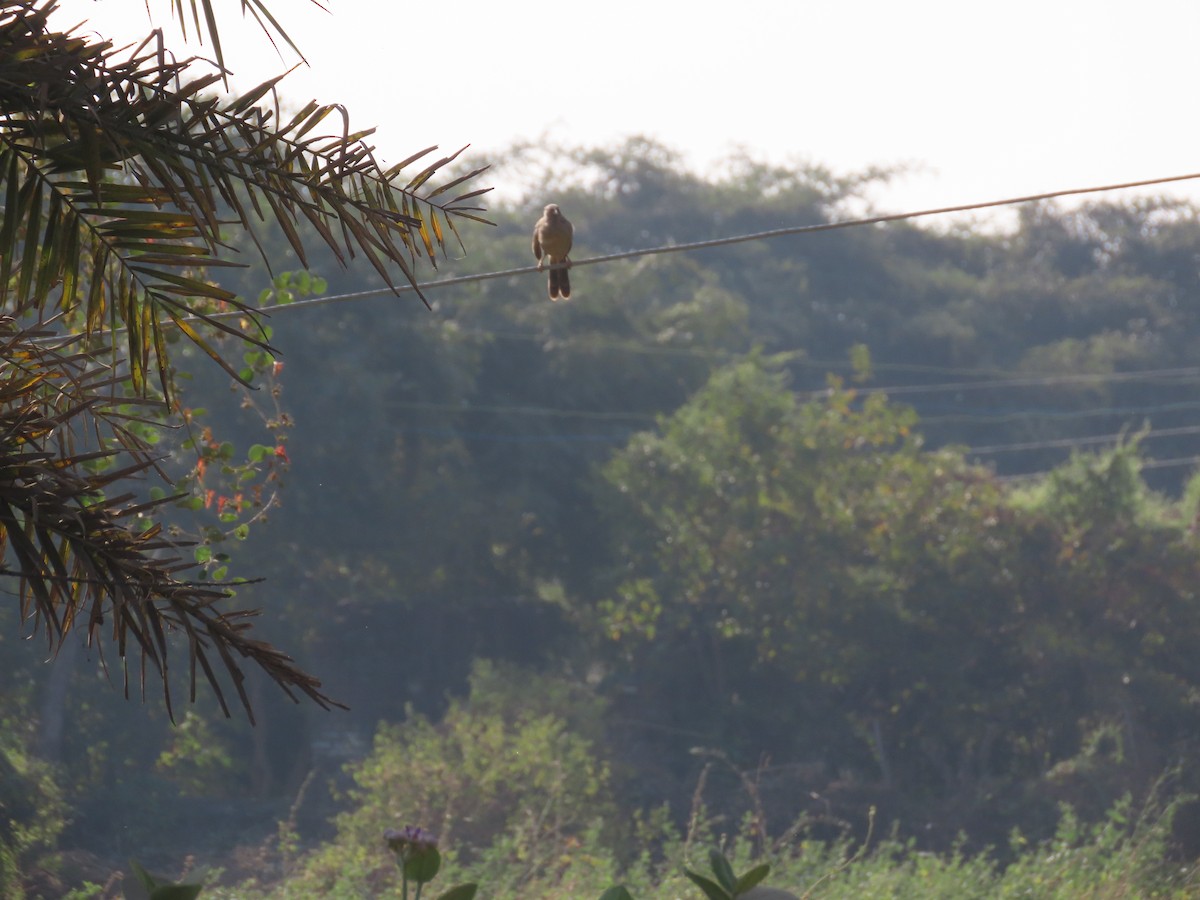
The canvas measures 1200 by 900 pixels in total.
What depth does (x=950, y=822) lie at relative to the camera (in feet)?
48.6

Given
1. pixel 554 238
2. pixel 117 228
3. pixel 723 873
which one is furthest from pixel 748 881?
pixel 554 238

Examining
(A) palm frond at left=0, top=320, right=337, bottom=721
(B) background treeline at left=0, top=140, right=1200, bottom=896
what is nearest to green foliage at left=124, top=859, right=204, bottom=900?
(A) palm frond at left=0, top=320, right=337, bottom=721

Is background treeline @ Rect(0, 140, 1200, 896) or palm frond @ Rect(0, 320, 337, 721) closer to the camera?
palm frond @ Rect(0, 320, 337, 721)

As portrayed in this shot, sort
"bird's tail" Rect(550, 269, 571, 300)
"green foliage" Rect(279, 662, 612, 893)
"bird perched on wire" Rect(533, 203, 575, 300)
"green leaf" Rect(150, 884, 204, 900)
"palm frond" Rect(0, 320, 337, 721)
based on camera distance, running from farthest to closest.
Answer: "green foliage" Rect(279, 662, 612, 893) → "bird perched on wire" Rect(533, 203, 575, 300) → "bird's tail" Rect(550, 269, 571, 300) → "green leaf" Rect(150, 884, 204, 900) → "palm frond" Rect(0, 320, 337, 721)

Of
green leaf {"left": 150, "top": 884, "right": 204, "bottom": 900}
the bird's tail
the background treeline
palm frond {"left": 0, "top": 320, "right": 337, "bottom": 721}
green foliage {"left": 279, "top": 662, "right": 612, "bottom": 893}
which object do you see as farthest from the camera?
the background treeline

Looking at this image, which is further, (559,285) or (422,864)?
(559,285)

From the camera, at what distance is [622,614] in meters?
17.7

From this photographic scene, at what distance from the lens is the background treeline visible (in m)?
13.6

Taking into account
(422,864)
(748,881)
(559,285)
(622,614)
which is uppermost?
(559,285)

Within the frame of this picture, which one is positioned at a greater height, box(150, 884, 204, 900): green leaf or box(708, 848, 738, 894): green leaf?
box(150, 884, 204, 900): green leaf

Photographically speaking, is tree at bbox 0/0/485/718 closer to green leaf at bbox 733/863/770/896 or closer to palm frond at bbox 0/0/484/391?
palm frond at bbox 0/0/484/391

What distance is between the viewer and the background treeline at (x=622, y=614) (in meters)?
13.6

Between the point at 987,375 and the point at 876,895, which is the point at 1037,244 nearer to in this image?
the point at 987,375

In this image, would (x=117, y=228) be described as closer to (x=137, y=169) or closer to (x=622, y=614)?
(x=137, y=169)
